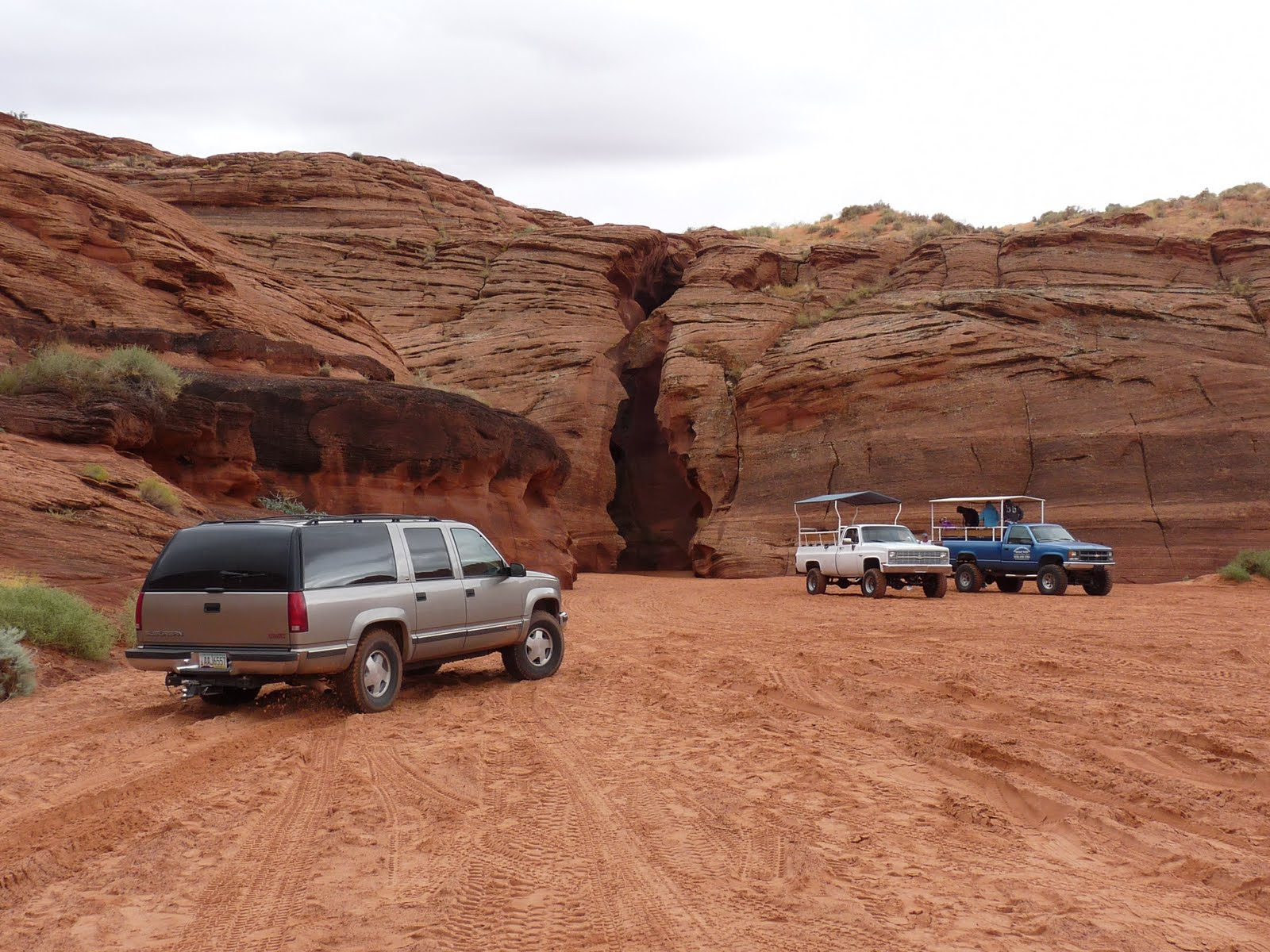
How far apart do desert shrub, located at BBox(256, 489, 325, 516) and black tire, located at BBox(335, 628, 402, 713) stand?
12212 millimetres

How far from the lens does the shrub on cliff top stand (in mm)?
17547

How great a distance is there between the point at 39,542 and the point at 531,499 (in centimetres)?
1825

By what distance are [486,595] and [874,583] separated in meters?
14.3

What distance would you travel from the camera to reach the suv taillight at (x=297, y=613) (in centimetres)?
787

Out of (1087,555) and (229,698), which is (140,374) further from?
(1087,555)

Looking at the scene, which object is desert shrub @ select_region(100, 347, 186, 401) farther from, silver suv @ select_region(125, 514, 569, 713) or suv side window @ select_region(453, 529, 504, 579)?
silver suv @ select_region(125, 514, 569, 713)

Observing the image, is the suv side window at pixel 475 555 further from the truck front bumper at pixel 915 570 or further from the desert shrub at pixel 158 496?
the truck front bumper at pixel 915 570

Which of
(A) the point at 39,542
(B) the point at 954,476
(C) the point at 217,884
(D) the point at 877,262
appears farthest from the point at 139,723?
(D) the point at 877,262

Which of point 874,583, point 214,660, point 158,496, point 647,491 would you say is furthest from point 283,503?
point 647,491

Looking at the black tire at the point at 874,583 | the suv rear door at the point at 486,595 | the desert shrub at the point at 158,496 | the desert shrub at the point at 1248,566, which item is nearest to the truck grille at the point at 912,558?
the black tire at the point at 874,583

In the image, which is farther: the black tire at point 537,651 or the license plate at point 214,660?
the black tire at point 537,651

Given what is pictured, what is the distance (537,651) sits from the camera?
1080 centimetres

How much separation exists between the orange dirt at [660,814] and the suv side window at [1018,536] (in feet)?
44.5

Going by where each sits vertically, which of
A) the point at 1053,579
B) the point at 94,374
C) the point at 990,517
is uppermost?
the point at 94,374
